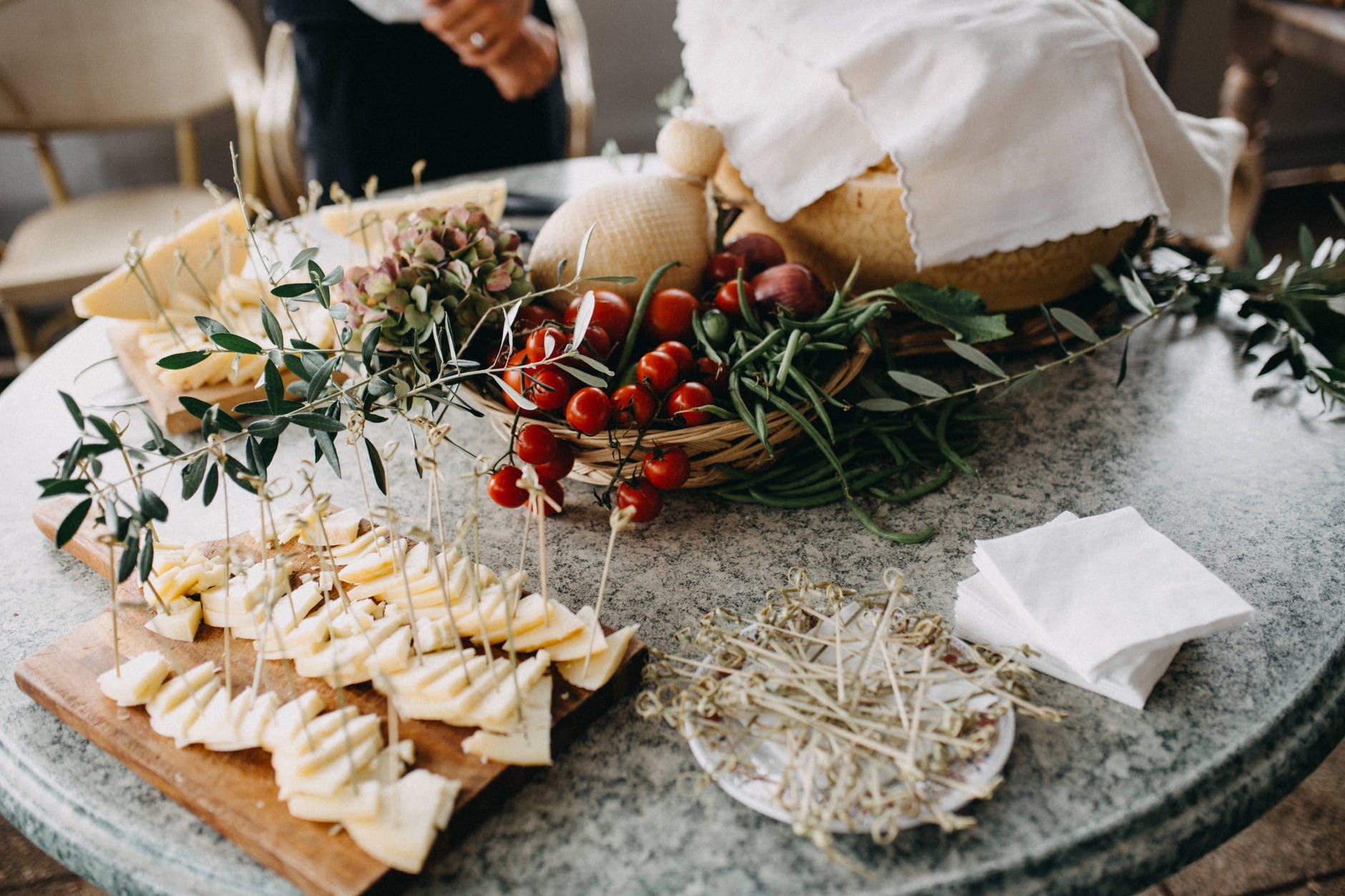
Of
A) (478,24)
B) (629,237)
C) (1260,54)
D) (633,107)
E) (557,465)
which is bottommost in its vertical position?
(633,107)

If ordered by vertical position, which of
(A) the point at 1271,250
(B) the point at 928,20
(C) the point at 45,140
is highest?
(B) the point at 928,20

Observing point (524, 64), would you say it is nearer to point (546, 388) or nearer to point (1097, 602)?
point (546, 388)

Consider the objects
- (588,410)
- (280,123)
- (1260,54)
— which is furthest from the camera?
(1260,54)

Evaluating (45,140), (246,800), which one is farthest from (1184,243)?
(45,140)

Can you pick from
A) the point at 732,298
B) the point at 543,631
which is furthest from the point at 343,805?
the point at 732,298

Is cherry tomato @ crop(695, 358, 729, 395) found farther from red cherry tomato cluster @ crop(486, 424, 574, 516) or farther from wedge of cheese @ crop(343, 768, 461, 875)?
wedge of cheese @ crop(343, 768, 461, 875)

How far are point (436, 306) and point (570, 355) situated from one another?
0.57 feet

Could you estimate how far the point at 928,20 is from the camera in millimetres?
982

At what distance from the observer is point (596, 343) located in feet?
2.89

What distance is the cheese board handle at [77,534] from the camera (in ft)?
2.76

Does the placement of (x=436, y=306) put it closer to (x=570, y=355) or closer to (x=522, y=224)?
(x=570, y=355)

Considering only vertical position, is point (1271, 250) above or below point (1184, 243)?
below

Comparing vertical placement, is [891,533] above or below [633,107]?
above

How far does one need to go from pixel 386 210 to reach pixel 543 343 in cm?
54
